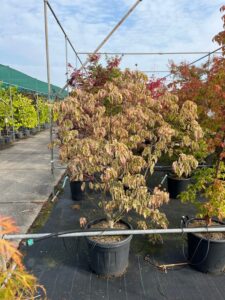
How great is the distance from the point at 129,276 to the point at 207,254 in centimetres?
77

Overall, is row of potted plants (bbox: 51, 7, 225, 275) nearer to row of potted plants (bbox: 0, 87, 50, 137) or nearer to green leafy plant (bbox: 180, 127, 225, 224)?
green leafy plant (bbox: 180, 127, 225, 224)

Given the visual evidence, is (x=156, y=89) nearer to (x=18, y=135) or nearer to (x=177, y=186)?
(x=177, y=186)

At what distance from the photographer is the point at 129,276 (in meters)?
2.39

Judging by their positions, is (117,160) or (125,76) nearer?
(117,160)

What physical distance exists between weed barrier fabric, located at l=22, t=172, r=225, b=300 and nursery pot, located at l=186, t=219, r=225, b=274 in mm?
63

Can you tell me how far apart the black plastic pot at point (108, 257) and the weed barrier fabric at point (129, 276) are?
7 centimetres

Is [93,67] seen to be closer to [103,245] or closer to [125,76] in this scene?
[125,76]

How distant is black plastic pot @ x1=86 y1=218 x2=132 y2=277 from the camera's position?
7.54 ft

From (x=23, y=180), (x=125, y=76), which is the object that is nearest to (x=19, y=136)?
(x=23, y=180)

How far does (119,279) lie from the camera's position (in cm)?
235

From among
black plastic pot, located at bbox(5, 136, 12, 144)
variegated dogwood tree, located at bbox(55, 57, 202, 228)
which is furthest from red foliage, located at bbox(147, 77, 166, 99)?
black plastic pot, located at bbox(5, 136, 12, 144)

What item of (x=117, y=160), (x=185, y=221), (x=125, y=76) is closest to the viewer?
(x=117, y=160)

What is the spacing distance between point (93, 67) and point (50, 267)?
394cm

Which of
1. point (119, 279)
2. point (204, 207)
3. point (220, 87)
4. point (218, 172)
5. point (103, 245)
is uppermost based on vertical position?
point (220, 87)
